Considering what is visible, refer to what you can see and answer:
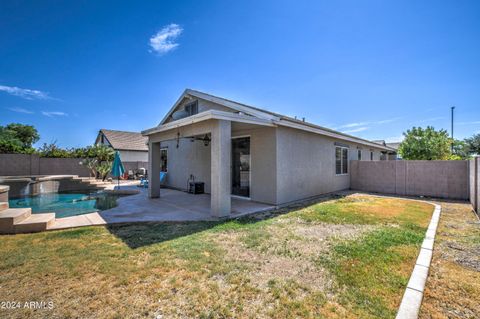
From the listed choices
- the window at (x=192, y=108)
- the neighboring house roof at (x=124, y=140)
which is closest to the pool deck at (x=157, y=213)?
the window at (x=192, y=108)

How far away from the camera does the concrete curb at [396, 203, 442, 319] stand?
251cm

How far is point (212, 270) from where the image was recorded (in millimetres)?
3482

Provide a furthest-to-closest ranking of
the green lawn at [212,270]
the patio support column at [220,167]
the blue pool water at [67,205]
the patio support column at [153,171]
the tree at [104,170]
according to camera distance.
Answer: the tree at [104,170] < the patio support column at [153,171] < the blue pool water at [67,205] < the patio support column at [220,167] < the green lawn at [212,270]

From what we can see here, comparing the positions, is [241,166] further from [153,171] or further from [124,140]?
[124,140]

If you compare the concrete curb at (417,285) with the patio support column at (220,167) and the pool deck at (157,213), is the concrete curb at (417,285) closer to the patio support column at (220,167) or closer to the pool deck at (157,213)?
the pool deck at (157,213)

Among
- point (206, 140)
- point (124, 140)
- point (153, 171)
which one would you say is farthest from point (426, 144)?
point (124, 140)

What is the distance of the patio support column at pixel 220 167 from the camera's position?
21.6ft

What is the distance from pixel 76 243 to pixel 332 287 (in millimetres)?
5109

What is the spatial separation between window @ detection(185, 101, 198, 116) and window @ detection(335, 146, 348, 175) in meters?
8.56

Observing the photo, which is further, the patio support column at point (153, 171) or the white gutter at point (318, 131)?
the patio support column at point (153, 171)

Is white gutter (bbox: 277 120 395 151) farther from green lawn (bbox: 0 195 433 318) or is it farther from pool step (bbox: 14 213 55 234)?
pool step (bbox: 14 213 55 234)

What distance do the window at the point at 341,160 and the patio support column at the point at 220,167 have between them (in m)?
8.73

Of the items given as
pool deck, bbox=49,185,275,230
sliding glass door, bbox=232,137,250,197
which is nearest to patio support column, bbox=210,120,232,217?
pool deck, bbox=49,185,275,230


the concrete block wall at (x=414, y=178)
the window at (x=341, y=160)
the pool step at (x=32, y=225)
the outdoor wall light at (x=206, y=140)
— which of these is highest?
the outdoor wall light at (x=206, y=140)
